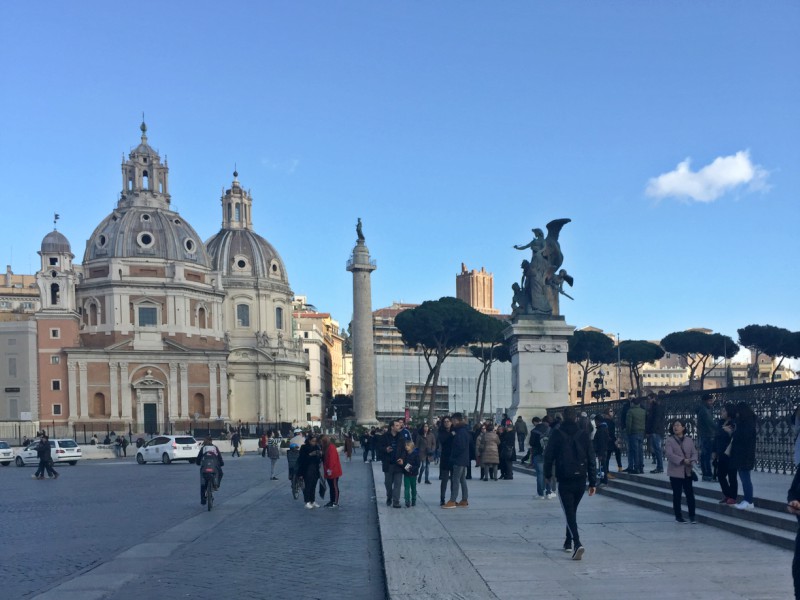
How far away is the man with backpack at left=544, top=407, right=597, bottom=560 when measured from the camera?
10.0 metres

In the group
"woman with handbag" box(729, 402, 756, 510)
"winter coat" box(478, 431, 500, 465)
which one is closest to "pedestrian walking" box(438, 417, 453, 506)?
"winter coat" box(478, 431, 500, 465)

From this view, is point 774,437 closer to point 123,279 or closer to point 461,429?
point 461,429

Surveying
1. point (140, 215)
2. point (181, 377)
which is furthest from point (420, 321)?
point (140, 215)

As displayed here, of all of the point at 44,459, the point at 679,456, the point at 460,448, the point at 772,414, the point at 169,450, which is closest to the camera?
the point at 679,456

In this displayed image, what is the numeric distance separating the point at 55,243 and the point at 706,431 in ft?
242

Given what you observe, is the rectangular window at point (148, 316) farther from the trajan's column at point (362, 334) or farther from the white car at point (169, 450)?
the white car at point (169, 450)

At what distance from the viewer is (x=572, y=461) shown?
32.9ft

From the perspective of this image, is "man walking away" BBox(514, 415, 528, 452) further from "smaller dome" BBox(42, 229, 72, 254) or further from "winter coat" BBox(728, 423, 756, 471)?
"smaller dome" BBox(42, 229, 72, 254)

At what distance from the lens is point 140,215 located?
3388 inches

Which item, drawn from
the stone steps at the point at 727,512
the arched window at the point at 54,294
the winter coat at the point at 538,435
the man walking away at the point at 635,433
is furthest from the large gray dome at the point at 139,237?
the stone steps at the point at 727,512

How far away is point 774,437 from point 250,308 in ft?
273

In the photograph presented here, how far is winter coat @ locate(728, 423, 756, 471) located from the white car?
33888 mm

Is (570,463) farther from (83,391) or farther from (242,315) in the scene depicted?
(242,315)

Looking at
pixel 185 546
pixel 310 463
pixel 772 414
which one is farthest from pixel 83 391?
pixel 185 546
